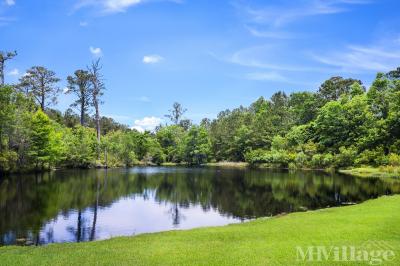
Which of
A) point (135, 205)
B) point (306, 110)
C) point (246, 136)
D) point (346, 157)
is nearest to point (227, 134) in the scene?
point (246, 136)

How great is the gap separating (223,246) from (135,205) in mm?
18816

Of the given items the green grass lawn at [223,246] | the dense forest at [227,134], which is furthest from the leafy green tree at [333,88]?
the green grass lawn at [223,246]

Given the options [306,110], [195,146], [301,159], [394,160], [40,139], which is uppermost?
[306,110]

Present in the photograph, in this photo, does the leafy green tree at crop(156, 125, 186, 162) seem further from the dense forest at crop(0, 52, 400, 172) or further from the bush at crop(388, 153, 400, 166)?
the bush at crop(388, 153, 400, 166)

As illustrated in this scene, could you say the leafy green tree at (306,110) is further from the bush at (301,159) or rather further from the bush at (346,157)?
the bush at (346,157)

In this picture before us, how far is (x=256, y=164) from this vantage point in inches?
4003

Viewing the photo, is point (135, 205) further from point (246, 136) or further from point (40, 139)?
point (246, 136)

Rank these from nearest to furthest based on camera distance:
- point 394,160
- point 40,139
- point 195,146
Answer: point 40,139 < point 394,160 < point 195,146

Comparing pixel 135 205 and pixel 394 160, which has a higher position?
pixel 394 160

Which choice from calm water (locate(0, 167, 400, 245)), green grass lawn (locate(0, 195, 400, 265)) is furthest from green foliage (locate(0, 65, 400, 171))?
green grass lawn (locate(0, 195, 400, 265))

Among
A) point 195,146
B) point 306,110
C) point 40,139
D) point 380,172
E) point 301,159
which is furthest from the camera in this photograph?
point 195,146

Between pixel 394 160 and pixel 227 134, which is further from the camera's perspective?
pixel 227 134

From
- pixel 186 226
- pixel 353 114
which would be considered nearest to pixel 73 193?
pixel 186 226

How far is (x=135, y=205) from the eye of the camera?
32156 millimetres
